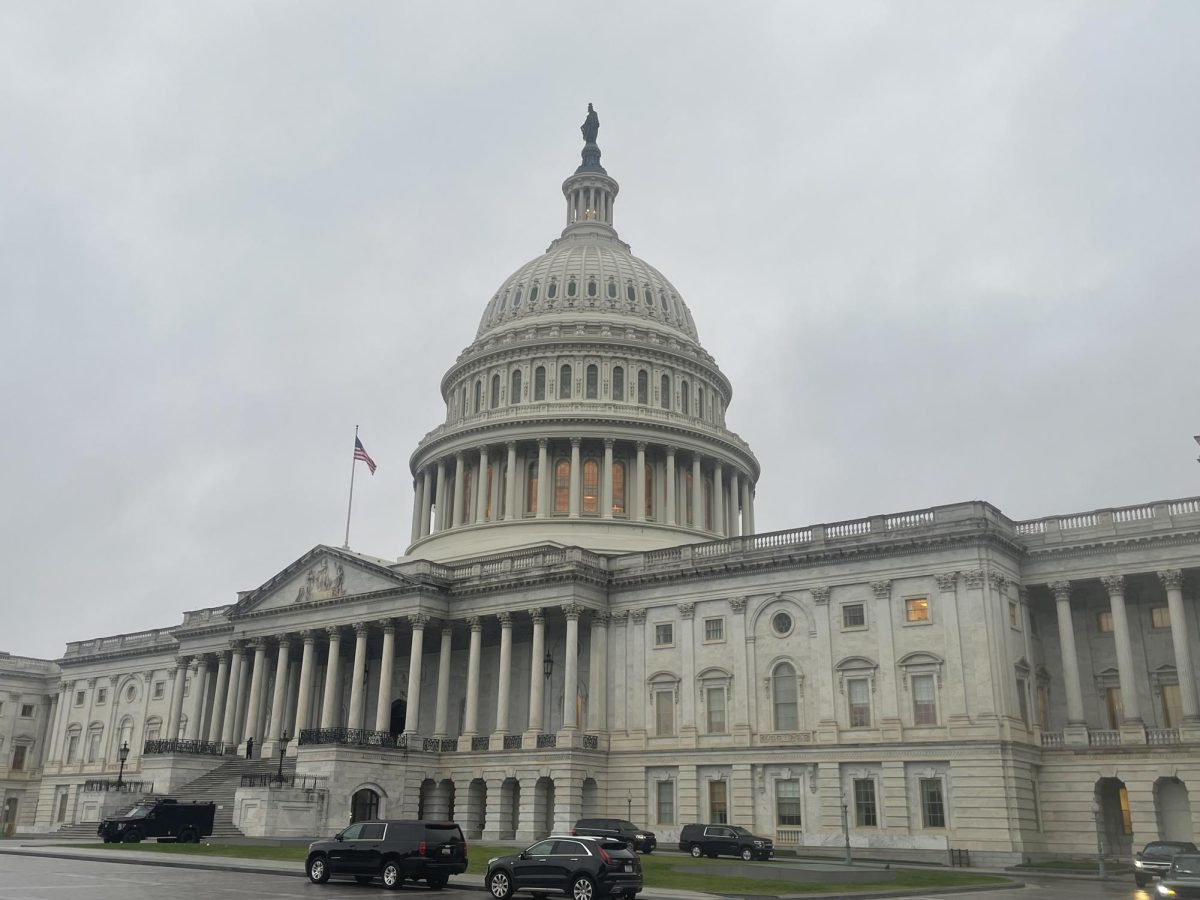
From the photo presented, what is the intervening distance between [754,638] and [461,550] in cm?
2777

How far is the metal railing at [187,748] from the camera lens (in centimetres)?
7100

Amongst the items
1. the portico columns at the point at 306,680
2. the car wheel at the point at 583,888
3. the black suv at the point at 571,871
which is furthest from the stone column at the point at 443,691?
the car wheel at the point at 583,888

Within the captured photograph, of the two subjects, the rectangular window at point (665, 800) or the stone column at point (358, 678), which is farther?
the stone column at point (358, 678)

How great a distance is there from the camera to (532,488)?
279 ft

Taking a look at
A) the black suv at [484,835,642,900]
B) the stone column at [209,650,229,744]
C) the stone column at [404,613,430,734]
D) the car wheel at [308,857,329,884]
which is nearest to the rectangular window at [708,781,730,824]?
the stone column at [404,613,430,734]

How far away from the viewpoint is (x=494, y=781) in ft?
208

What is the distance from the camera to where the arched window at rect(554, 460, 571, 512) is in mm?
83188

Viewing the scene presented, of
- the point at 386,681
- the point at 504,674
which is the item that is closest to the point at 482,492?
the point at 386,681

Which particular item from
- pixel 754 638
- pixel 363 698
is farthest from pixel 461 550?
pixel 754 638

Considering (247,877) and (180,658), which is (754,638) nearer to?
(247,877)

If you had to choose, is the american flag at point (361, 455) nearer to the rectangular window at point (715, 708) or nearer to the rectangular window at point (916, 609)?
the rectangular window at point (715, 708)

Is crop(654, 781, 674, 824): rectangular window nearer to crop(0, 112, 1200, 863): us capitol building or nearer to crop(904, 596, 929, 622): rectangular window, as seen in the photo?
crop(0, 112, 1200, 863): us capitol building

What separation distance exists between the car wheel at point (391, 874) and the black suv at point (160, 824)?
83.6 feet

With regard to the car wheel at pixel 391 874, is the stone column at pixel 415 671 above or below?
above
